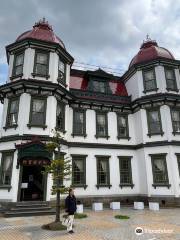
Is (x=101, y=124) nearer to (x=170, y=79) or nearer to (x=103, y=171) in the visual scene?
(x=103, y=171)

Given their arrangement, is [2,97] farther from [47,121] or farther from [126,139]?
[126,139]

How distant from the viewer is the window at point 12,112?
16.3 metres

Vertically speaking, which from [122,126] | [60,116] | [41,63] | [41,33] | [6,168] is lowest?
[6,168]

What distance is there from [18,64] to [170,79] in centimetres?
1402

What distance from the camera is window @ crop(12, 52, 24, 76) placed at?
17656mm

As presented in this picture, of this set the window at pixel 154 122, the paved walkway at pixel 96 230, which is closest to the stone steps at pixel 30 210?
the paved walkway at pixel 96 230

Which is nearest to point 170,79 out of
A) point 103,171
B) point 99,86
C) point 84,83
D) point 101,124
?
point 99,86

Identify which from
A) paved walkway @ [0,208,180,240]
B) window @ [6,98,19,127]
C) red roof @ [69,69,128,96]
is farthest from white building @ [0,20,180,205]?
paved walkway @ [0,208,180,240]

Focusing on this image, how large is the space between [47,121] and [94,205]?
7221 millimetres

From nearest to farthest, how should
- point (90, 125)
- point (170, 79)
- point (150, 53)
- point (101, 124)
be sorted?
point (90, 125) < point (101, 124) < point (170, 79) < point (150, 53)

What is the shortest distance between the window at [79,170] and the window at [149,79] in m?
9.05

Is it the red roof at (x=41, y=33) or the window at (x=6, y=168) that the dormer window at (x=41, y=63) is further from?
the window at (x=6, y=168)

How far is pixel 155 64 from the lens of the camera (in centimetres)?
2062

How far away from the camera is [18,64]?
59.0 ft
